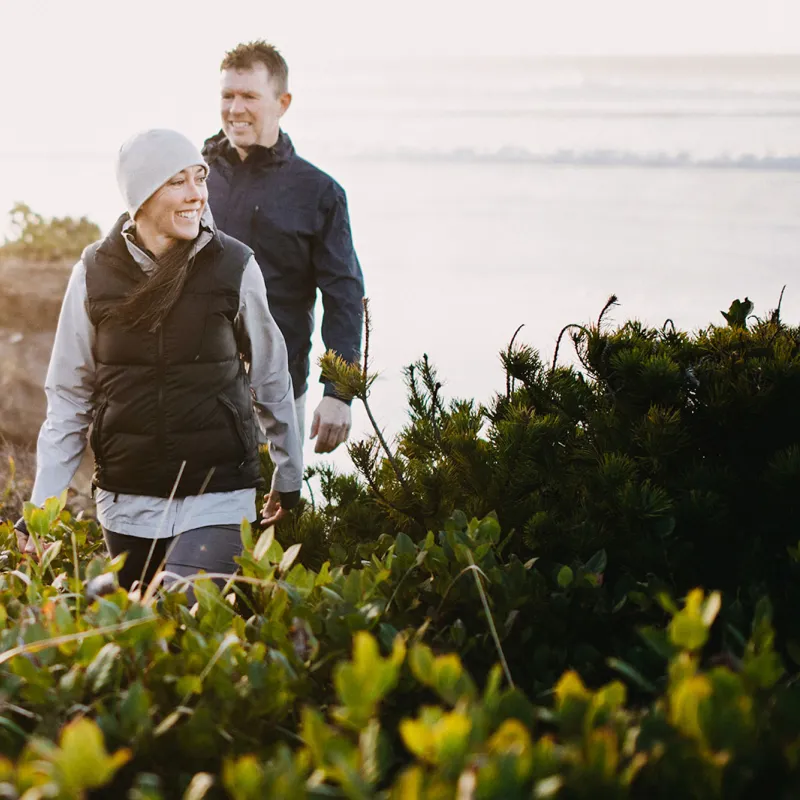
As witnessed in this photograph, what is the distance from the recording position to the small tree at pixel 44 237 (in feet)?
28.5

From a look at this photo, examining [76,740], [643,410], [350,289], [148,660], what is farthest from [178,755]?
[350,289]

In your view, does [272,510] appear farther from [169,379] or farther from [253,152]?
[253,152]

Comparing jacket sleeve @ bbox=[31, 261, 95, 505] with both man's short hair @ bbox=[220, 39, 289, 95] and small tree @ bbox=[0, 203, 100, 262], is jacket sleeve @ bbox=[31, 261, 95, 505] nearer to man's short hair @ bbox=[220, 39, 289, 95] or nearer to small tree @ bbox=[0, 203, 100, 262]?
man's short hair @ bbox=[220, 39, 289, 95]

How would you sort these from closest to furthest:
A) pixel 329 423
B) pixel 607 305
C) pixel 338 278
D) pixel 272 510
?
1. pixel 607 305
2. pixel 272 510
3. pixel 329 423
4. pixel 338 278

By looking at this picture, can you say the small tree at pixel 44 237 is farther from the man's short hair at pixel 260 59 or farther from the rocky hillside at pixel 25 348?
the man's short hair at pixel 260 59

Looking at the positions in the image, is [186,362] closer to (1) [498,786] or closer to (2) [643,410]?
(2) [643,410]

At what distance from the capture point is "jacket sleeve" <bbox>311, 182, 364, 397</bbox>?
4.40m

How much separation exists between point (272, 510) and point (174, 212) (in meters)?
1.10

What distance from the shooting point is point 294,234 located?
4.45 meters

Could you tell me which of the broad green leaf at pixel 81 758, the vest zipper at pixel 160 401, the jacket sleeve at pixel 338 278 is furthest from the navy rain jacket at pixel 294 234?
the broad green leaf at pixel 81 758

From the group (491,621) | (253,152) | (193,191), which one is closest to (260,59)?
(253,152)

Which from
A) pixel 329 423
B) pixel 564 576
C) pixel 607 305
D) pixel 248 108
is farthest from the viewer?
pixel 248 108

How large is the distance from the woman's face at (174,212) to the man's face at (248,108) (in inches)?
51.3

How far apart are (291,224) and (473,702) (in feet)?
10.6
